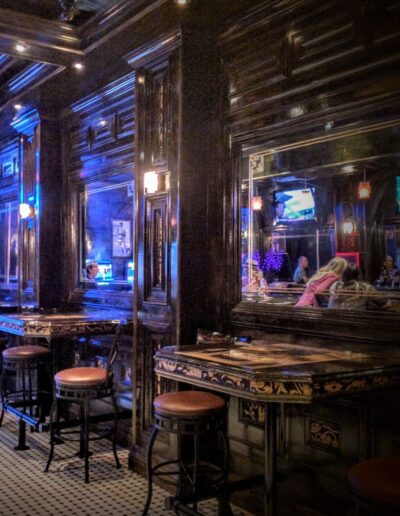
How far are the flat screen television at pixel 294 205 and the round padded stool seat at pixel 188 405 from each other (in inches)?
47.8

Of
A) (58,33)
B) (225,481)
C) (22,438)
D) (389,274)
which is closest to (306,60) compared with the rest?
(389,274)

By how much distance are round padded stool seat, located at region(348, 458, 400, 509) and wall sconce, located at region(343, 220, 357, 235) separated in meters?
1.32

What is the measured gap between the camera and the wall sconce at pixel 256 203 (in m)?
3.85

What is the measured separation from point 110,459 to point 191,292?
1603 mm

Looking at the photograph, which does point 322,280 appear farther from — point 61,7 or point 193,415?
point 61,7

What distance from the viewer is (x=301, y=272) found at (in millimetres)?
3541

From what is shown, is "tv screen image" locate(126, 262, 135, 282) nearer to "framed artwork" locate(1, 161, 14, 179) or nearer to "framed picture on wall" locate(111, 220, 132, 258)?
"framed picture on wall" locate(111, 220, 132, 258)

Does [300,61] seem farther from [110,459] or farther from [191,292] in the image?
[110,459]

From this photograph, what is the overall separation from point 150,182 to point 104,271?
5.30 feet

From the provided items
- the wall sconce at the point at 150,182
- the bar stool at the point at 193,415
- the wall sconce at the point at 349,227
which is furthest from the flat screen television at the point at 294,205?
the bar stool at the point at 193,415

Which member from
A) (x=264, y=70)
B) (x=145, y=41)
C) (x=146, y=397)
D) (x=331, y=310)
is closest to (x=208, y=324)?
(x=146, y=397)

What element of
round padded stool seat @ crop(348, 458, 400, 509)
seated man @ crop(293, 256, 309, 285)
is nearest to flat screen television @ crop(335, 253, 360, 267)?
seated man @ crop(293, 256, 309, 285)

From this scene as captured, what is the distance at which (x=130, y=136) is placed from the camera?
16.6 feet

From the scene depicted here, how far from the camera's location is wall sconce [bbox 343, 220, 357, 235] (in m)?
3.21
